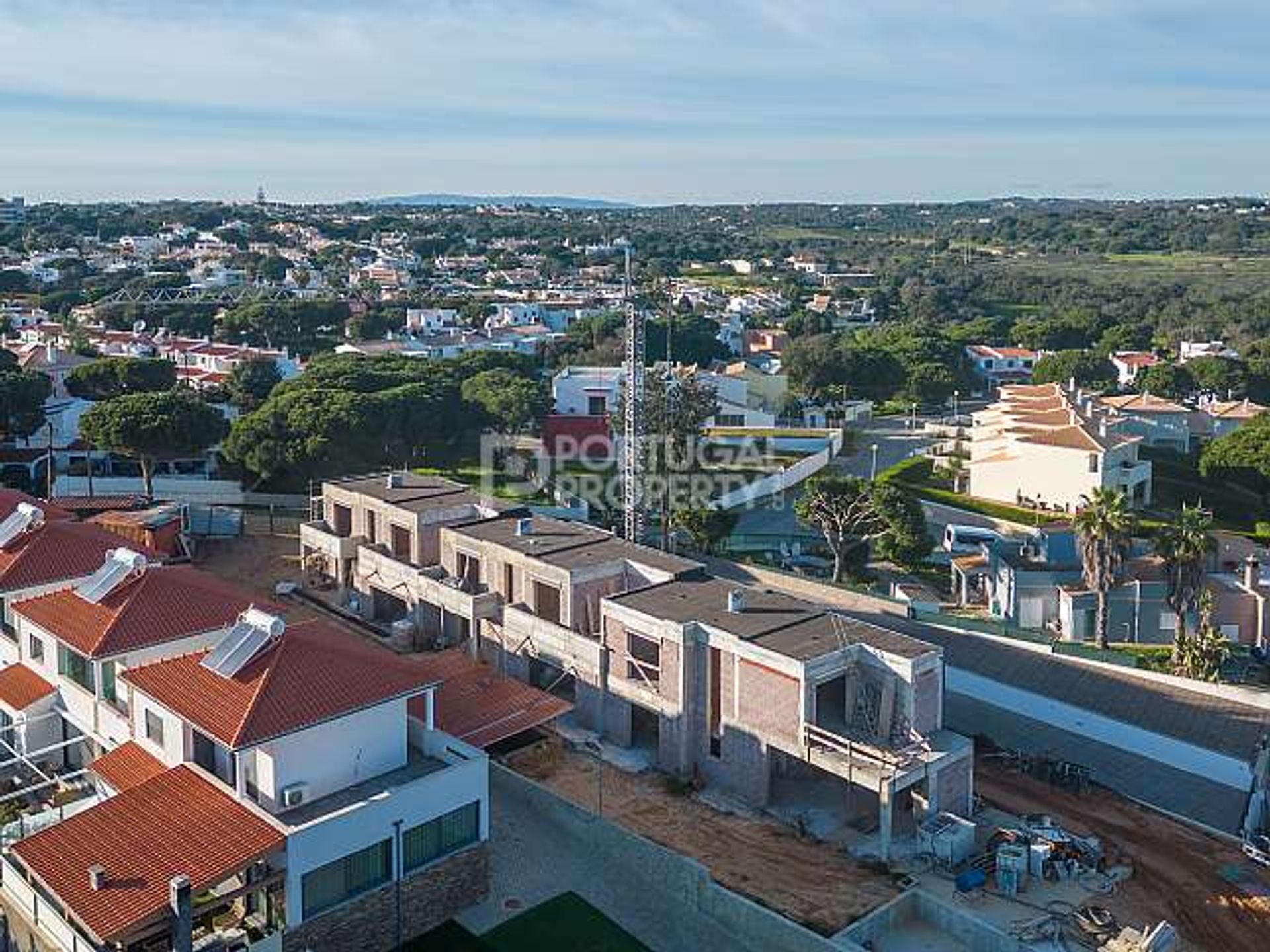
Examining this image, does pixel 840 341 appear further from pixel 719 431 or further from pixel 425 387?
pixel 425 387

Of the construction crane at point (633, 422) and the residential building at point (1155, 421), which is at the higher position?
the construction crane at point (633, 422)

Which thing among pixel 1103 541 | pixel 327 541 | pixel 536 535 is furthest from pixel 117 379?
pixel 1103 541

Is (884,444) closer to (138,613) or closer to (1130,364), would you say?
(1130,364)

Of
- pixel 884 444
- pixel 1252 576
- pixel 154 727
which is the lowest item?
pixel 884 444

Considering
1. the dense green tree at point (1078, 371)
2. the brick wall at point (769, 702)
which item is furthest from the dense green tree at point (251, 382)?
the dense green tree at point (1078, 371)

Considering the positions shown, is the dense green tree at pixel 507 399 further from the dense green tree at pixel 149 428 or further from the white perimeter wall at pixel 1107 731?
the white perimeter wall at pixel 1107 731

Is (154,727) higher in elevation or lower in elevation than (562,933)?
higher

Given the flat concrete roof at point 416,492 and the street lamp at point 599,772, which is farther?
the flat concrete roof at point 416,492
